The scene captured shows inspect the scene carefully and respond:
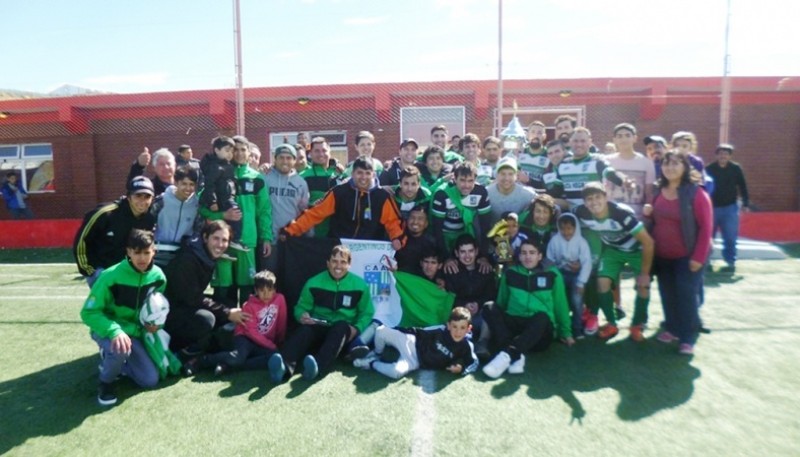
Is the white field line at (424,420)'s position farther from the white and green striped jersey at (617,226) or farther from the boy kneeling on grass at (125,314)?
the white and green striped jersey at (617,226)

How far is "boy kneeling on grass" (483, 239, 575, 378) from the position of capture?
4.81 metres

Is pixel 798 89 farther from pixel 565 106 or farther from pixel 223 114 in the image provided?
pixel 223 114

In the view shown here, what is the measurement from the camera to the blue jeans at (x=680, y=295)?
4.86m

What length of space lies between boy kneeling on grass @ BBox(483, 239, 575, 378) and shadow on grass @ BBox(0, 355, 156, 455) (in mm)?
2967

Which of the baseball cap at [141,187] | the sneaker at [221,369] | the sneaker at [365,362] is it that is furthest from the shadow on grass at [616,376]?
the baseball cap at [141,187]

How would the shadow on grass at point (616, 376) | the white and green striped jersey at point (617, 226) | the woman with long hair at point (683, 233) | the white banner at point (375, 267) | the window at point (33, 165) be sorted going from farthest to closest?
the window at point (33, 165) < the white banner at point (375, 267) < the white and green striped jersey at point (617, 226) < the woman with long hair at point (683, 233) < the shadow on grass at point (616, 376)

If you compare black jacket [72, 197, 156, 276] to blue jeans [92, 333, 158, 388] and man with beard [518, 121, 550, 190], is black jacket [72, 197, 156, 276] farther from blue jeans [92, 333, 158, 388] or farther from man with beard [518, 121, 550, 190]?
man with beard [518, 121, 550, 190]

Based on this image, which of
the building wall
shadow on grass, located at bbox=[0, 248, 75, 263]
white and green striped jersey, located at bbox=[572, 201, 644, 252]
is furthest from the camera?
the building wall

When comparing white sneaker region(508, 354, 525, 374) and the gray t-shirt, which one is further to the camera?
the gray t-shirt

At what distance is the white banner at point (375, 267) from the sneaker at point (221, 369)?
1.64m

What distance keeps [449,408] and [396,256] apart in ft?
7.04

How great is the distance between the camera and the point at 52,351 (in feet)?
17.2

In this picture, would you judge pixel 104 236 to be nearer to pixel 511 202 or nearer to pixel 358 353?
pixel 358 353

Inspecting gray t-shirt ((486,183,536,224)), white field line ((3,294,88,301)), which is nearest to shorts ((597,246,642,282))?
gray t-shirt ((486,183,536,224))
